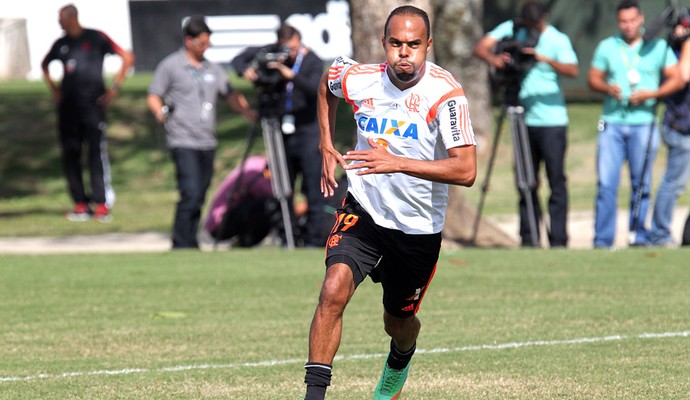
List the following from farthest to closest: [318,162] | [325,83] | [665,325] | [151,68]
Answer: [151,68] < [318,162] < [665,325] < [325,83]

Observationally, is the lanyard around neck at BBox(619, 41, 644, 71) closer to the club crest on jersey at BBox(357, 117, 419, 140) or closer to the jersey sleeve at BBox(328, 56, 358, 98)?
the jersey sleeve at BBox(328, 56, 358, 98)

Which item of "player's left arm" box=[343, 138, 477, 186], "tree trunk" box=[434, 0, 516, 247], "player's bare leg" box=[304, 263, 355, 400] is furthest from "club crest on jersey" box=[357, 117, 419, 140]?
"tree trunk" box=[434, 0, 516, 247]

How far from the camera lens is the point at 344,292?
645 centimetres

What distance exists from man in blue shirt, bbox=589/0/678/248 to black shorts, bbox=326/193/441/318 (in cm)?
A: 720

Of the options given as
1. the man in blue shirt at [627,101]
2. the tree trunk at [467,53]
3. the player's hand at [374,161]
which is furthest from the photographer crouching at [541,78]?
the tree trunk at [467,53]

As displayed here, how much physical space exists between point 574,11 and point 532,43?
14251mm

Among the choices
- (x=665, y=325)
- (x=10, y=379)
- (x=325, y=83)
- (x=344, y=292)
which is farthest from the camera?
→ (x=665, y=325)

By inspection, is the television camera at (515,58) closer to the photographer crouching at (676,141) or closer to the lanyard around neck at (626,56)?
the lanyard around neck at (626,56)

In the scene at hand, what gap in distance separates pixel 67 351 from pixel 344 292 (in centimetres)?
294

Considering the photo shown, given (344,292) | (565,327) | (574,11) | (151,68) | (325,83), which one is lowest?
(151,68)

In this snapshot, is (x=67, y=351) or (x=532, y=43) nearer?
(x=67, y=351)

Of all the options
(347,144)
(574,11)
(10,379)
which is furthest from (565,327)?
(574,11)

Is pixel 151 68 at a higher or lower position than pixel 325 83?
lower

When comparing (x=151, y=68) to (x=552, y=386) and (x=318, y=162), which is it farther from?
(x=552, y=386)
